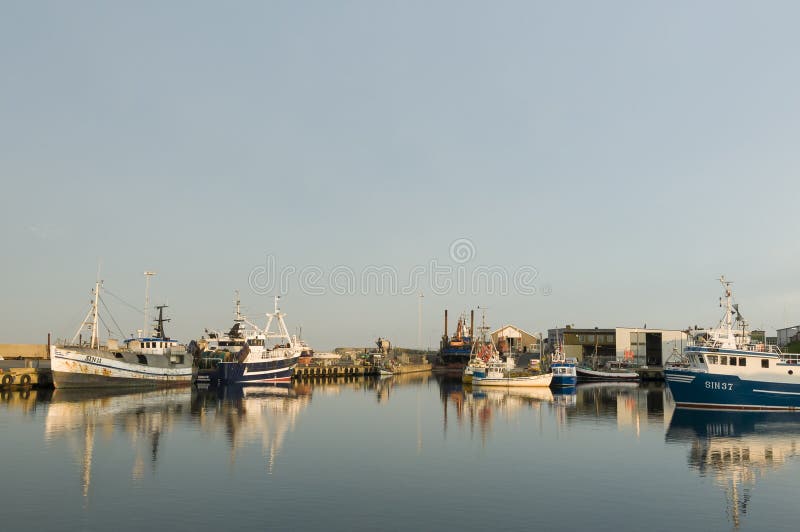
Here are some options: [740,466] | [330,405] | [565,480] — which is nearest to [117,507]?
[565,480]

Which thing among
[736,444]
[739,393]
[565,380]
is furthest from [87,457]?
[565,380]

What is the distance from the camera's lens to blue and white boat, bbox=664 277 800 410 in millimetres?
64438

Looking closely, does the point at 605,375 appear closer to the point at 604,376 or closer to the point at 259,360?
the point at 604,376

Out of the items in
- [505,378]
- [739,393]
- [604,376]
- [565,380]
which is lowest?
[604,376]

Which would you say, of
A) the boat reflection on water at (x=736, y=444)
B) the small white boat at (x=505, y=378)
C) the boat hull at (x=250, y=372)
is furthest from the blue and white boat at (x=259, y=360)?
the boat reflection on water at (x=736, y=444)

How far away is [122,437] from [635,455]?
3540 cm

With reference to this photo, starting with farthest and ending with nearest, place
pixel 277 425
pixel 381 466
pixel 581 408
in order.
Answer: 1. pixel 581 408
2. pixel 277 425
3. pixel 381 466

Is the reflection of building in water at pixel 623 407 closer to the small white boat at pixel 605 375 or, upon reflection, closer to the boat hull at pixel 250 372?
the small white boat at pixel 605 375

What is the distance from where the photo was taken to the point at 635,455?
133 ft

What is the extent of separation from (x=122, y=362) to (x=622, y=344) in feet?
378

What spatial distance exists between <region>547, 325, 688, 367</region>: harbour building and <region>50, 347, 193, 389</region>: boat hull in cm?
9522

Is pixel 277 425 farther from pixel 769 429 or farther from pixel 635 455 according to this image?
pixel 769 429

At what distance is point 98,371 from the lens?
8450cm

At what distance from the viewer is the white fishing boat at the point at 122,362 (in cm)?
8162
